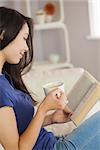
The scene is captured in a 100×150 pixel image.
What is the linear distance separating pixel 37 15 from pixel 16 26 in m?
1.52

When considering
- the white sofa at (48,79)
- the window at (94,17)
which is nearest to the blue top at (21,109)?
the white sofa at (48,79)

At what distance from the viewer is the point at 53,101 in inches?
42.5

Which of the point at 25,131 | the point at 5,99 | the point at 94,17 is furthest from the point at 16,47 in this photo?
the point at 94,17

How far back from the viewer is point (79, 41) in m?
2.81

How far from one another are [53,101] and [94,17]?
173 cm

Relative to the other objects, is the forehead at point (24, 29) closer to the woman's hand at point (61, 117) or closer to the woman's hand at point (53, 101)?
the woman's hand at point (53, 101)

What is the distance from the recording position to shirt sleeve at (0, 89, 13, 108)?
1.04 meters

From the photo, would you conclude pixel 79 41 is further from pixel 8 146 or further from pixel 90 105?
pixel 8 146

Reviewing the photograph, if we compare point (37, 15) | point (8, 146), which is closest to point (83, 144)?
point (8, 146)

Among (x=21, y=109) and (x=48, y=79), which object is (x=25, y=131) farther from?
(x=48, y=79)

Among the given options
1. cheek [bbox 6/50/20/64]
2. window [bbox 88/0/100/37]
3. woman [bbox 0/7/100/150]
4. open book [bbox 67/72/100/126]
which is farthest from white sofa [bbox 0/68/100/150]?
window [bbox 88/0/100/37]

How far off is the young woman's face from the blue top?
80mm

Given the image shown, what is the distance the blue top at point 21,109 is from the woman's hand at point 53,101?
0.11 meters

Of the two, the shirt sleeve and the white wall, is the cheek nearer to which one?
the shirt sleeve
